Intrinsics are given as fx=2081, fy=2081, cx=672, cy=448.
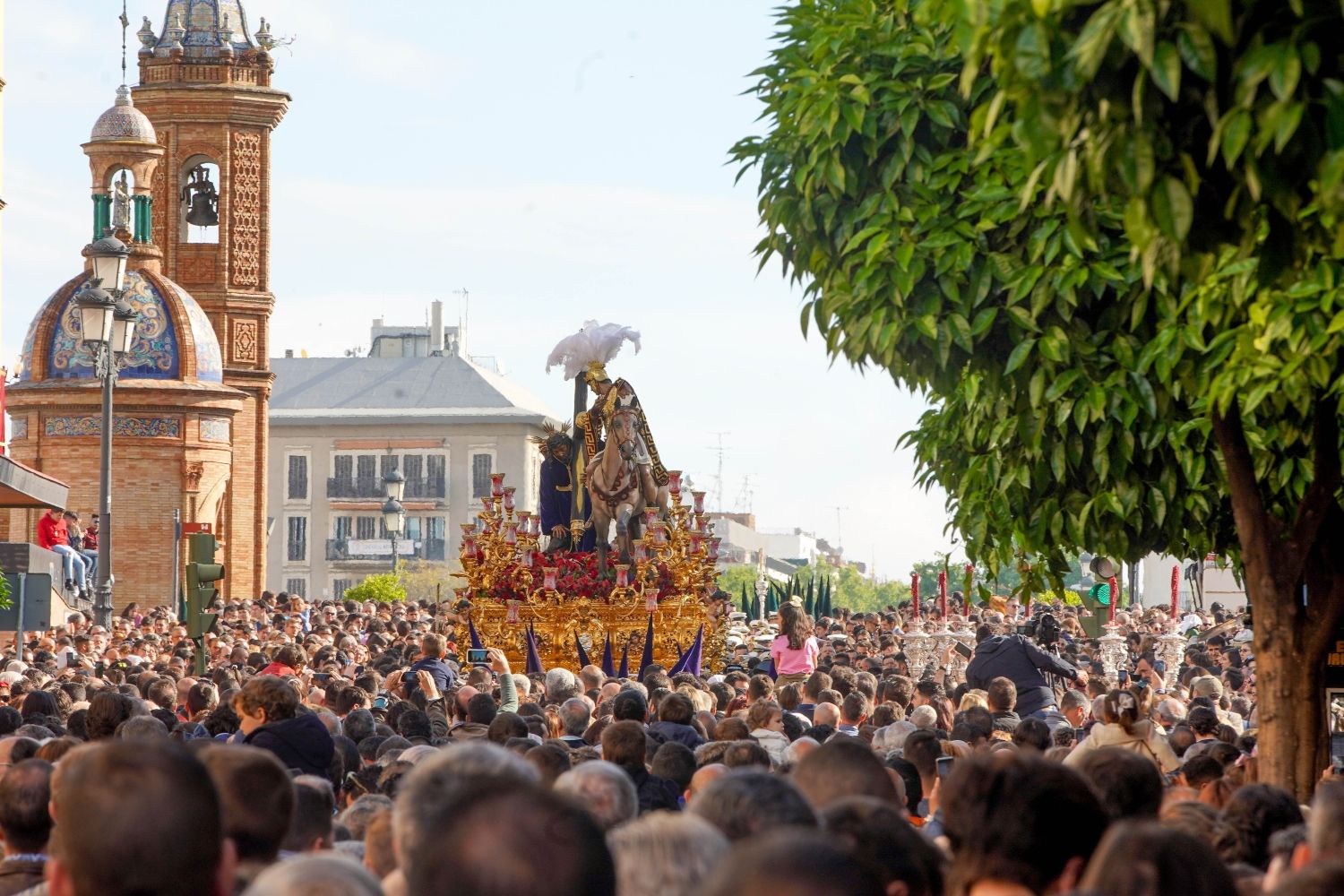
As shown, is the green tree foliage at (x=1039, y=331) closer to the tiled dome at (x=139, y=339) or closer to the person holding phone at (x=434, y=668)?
the person holding phone at (x=434, y=668)

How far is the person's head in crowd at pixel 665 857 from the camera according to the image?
4.60m

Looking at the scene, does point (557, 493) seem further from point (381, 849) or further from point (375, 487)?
point (375, 487)

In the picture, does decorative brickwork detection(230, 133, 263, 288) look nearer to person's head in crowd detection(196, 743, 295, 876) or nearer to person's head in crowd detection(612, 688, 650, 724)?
person's head in crowd detection(612, 688, 650, 724)

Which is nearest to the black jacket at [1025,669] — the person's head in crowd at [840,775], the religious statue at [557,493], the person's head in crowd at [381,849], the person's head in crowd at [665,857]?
the person's head in crowd at [840,775]

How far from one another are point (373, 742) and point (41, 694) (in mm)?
2778

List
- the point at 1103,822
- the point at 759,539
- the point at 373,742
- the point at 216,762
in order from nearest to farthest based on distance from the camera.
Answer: the point at 1103,822 → the point at 216,762 → the point at 373,742 → the point at 759,539

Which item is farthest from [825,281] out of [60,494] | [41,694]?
[60,494]

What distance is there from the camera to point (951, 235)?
9961mm

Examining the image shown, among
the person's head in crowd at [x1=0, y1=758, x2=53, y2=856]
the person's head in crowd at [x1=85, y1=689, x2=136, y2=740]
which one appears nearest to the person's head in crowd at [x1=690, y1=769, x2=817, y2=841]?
the person's head in crowd at [x1=0, y1=758, x2=53, y2=856]

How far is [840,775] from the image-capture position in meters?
6.62

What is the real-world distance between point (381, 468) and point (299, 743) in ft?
292

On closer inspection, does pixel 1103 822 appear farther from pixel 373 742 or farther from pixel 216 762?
pixel 373 742

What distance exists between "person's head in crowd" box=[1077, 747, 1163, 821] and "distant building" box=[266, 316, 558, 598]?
285 feet

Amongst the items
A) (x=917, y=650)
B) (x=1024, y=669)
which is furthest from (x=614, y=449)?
(x=1024, y=669)
